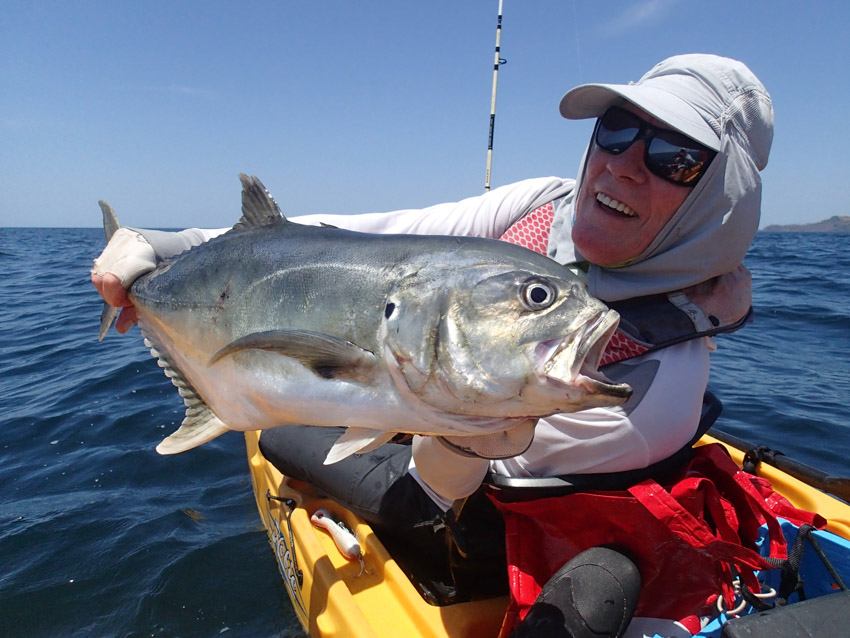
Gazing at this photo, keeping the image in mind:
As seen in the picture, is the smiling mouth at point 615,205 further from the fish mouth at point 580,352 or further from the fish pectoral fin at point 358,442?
the fish pectoral fin at point 358,442

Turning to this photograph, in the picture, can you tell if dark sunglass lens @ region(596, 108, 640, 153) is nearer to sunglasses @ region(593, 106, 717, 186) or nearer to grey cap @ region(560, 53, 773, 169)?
sunglasses @ region(593, 106, 717, 186)

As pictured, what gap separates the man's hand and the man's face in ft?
7.13

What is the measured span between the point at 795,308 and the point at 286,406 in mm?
15269

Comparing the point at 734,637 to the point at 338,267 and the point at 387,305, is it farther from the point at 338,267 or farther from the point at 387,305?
the point at 338,267

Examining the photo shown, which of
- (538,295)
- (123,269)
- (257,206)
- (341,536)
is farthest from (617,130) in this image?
(341,536)

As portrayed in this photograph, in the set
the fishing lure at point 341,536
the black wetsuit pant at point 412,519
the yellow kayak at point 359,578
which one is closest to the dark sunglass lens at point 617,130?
the black wetsuit pant at point 412,519

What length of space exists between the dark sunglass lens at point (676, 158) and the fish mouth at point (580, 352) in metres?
1.07

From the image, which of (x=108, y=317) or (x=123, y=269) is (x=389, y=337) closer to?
(x=123, y=269)

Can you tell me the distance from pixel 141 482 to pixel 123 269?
3721mm

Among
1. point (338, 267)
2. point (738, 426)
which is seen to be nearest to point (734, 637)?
point (338, 267)

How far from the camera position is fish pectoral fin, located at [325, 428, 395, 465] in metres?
1.81

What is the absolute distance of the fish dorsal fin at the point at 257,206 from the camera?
7.84ft

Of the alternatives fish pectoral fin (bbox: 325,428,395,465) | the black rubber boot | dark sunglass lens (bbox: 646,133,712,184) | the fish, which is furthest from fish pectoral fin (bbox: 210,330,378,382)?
dark sunglass lens (bbox: 646,133,712,184)

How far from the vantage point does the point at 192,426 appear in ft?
7.93
